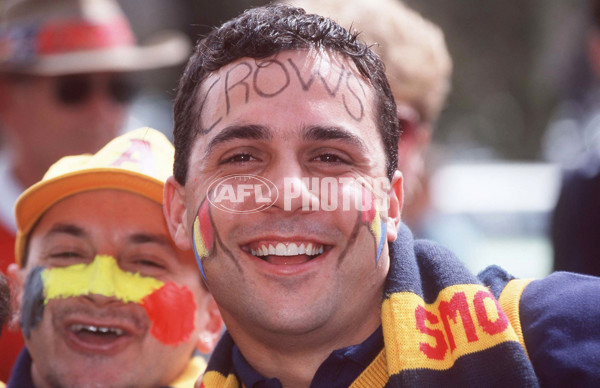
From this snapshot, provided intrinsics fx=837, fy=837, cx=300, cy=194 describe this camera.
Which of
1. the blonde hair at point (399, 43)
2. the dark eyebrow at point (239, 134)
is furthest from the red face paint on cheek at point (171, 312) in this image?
the blonde hair at point (399, 43)

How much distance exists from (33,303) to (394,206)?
1241mm

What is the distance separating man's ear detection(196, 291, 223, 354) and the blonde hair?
1.18 m

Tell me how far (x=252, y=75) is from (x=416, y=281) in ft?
2.50

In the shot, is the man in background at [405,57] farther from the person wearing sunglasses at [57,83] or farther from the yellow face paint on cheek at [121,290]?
the person wearing sunglasses at [57,83]

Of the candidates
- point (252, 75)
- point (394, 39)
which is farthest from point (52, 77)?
point (252, 75)

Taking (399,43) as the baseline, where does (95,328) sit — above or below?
below

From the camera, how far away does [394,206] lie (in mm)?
2551

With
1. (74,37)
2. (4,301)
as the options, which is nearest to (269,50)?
(4,301)

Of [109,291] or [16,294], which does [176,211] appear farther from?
[16,294]

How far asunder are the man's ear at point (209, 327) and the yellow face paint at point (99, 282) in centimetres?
24

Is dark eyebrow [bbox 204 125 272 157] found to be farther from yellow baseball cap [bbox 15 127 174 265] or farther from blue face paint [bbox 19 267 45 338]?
blue face paint [bbox 19 267 45 338]

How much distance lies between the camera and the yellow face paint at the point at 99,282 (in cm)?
274

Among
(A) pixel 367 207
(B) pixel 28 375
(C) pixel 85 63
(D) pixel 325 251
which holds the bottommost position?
(B) pixel 28 375

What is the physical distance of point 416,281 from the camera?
2.43 meters
